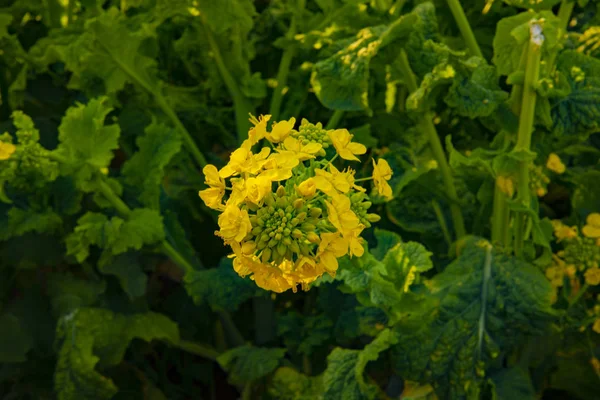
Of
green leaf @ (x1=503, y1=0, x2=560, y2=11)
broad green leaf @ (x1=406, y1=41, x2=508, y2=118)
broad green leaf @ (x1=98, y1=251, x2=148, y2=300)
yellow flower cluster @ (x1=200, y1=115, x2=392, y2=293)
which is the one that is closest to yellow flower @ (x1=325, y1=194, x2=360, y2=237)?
yellow flower cluster @ (x1=200, y1=115, x2=392, y2=293)

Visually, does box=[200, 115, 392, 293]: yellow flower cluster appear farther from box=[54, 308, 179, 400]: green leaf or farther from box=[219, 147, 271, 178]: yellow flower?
box=[54, 308, 179, 400]: green leaf

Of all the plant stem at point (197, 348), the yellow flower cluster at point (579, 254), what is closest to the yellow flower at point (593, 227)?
the yellow flower cluster at point (579, 254)

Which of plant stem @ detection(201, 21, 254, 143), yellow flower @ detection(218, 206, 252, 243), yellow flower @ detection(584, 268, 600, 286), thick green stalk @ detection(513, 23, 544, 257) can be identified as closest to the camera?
yellow flower @ detection(218, 206, 252, 243)

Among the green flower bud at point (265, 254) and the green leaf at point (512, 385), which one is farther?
the green leaf at point (512, 385)

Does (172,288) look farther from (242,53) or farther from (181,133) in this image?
(242,53)

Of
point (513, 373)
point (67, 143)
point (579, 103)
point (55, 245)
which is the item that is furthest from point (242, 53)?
point (513, 373)

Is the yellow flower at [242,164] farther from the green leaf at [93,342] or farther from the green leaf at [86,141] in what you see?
the green leaf at [93,342]
